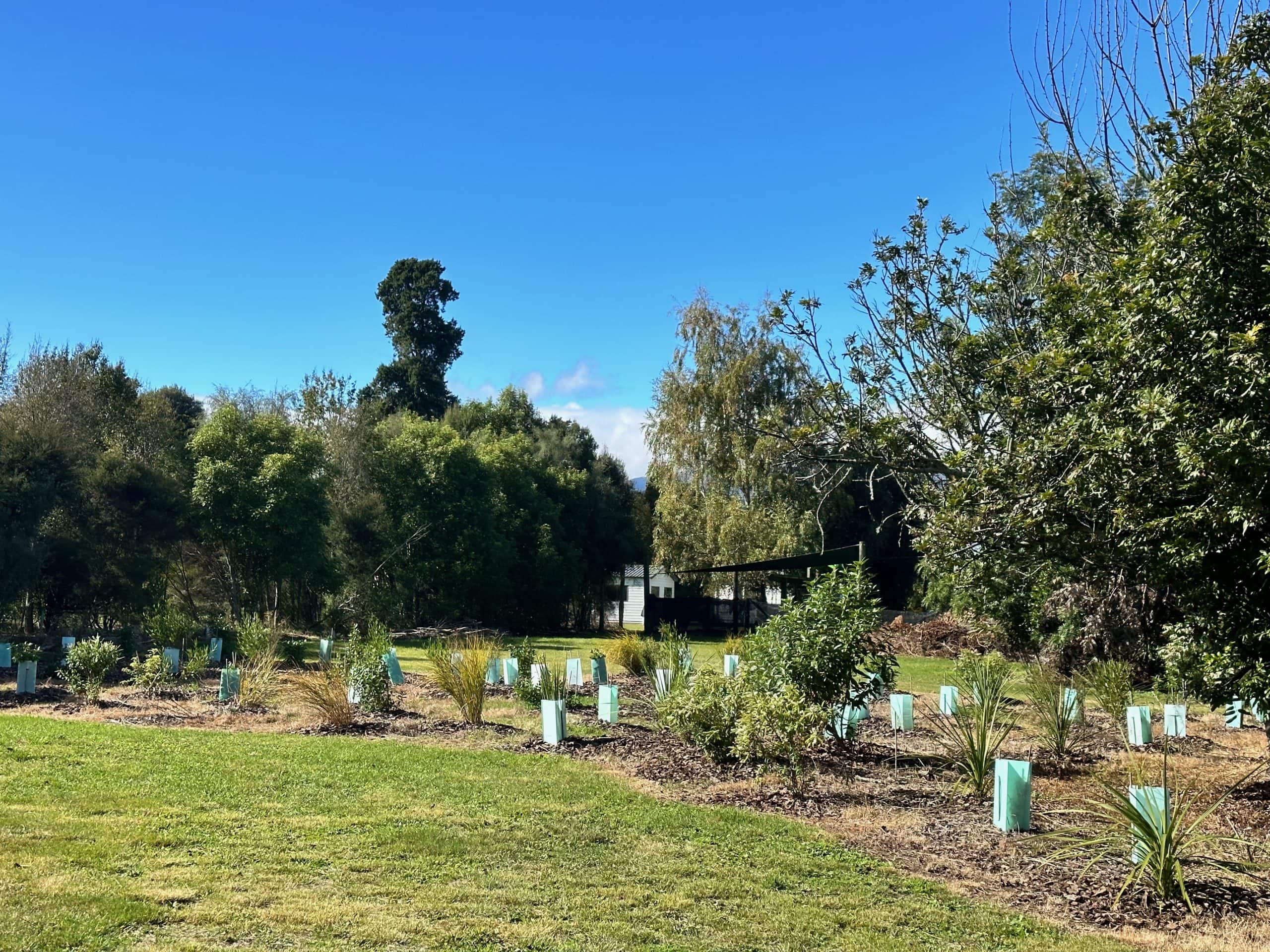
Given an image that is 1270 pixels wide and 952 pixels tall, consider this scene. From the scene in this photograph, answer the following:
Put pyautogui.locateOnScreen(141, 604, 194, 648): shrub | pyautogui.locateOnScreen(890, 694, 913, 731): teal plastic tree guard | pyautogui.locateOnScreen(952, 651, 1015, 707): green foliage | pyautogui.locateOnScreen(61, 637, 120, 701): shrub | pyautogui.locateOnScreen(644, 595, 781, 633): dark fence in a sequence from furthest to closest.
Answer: pyautogui.locateOnScreen(644, 595, 781, 633): dark fence → pyautogui.locateOnScreen(141, 604, 194, 648): shrub → pyautogui.locateOnScreen(61, 637, 120, 701): shrub → pyautogui.locateOnScreen(890, 694, 913, 731): teal plastic tree guard → pyautogui.locateOnScreen(952, 651, 1015, 707): green foliage

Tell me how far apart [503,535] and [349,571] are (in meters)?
5.01

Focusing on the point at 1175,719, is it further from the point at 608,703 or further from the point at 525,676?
the point at 525,676

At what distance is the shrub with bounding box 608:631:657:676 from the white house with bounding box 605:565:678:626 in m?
24.1

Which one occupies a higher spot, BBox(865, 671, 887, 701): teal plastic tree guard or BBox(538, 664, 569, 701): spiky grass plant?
BBox(865, 671, 887, 701): teal plastic tree guard

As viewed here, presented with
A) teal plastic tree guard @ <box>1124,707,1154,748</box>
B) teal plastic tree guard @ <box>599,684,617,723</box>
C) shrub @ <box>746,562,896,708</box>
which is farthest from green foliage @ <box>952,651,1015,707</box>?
teal plastic tree guard @ <box>599,684,617,723</box>

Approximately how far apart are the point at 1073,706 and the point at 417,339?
40.9 metres

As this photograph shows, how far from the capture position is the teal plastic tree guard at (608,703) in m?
10.1

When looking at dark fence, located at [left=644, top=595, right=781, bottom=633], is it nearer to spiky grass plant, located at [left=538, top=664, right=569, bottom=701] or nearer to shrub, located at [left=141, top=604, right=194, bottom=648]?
shrub, located at [left=141, top=604, right=194, bottom=648]

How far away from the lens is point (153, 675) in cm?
1242

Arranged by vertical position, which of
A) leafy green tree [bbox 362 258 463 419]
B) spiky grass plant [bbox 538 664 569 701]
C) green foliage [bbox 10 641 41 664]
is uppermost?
leafy green tree [bbox 362 258 463 419]

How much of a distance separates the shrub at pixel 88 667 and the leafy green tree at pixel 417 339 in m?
31.5

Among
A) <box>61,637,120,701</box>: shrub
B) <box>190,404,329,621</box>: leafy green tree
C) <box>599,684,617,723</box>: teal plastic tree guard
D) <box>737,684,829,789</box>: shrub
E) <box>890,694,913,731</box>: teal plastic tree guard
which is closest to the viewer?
<box>737,684,829,789</box>: shrub

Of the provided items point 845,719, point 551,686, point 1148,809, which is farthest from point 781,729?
point 551,686

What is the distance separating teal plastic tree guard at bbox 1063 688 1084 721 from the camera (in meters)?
8.32
